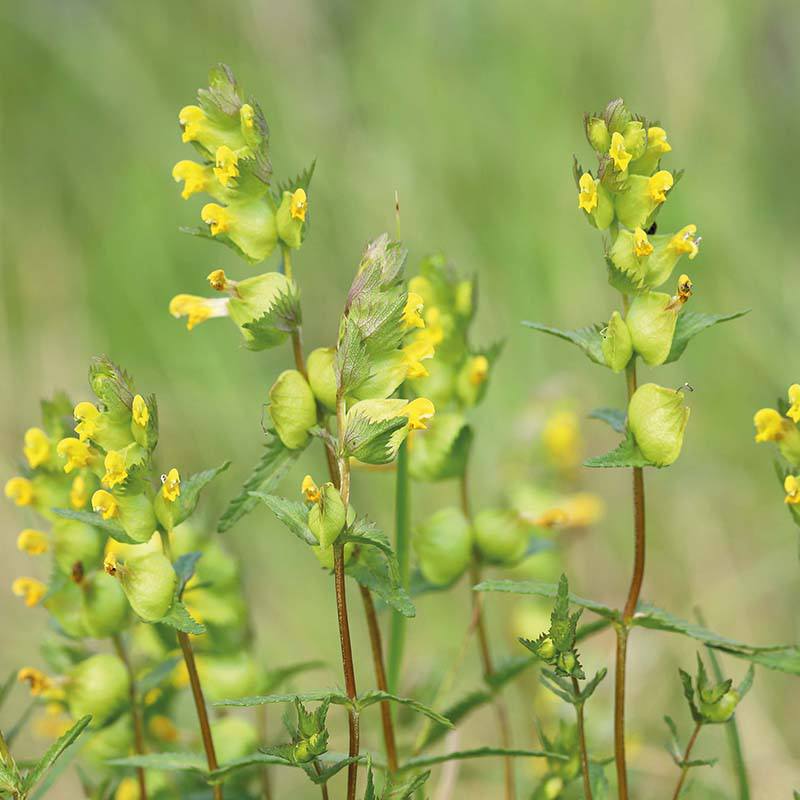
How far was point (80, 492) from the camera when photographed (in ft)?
4.88

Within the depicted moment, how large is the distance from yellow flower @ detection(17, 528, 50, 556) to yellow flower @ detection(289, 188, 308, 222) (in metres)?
0.59

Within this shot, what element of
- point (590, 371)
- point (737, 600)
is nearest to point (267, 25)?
point (590, 371)

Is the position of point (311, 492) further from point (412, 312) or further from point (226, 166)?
point (226, 166)

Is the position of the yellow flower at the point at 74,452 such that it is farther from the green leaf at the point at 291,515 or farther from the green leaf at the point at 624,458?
the green leaf at the point at 624,458

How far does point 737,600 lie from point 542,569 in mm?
833

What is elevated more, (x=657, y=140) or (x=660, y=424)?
(x=657, y=140)

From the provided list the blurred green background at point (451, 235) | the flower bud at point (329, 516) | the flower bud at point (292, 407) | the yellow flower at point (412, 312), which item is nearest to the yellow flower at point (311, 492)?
the flower bud at point (329, 516)

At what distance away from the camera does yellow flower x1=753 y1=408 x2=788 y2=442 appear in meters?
1.25

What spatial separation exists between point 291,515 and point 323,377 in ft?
0.65

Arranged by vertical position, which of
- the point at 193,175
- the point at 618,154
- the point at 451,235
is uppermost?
the point at 451,235

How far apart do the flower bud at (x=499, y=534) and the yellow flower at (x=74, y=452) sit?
648 mm

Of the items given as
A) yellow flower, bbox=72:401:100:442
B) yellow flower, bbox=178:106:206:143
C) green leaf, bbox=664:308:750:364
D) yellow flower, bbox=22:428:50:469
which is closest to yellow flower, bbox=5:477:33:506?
yellow flower, bbox=22:428:50:469

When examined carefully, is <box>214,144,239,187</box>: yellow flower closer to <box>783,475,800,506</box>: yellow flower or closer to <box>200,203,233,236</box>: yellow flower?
<box>200,203,233,236</box>: yellow flower

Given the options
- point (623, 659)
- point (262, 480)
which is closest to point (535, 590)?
point (623, 659)
